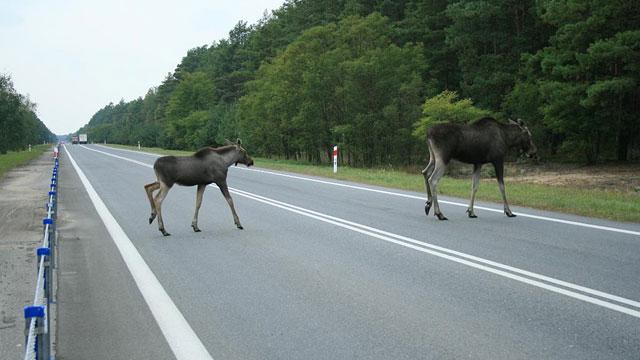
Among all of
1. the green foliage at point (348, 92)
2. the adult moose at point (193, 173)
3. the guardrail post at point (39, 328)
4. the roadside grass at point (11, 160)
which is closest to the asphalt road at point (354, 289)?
Answer: the adult moose at point (193, 173)

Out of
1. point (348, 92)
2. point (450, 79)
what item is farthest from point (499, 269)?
point (450, 79)

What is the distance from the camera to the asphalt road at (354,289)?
4.46 m

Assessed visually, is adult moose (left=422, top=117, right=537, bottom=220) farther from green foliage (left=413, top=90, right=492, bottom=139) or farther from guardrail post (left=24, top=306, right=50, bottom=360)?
green foliage (left=413, top=90, right=492, bottom=139)

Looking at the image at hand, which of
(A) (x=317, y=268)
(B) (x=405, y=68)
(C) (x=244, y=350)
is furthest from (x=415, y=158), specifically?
(C) (x=244, y=350)

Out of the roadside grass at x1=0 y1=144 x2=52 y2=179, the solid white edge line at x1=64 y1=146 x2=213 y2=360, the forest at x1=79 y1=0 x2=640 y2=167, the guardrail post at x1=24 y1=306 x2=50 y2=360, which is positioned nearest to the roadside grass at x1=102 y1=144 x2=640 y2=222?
the solid white edge line at x1=64 y1=146 x2=213 y2=360

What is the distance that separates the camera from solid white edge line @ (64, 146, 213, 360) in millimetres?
4422

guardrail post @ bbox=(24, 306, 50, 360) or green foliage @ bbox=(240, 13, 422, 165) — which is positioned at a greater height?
green foliage @ bbox=(240, 13, 422, 165)

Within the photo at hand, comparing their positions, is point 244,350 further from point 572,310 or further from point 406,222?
point 406,222

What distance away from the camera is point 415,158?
138 ft

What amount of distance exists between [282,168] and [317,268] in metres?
24.1

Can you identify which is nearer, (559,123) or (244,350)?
(244,350)

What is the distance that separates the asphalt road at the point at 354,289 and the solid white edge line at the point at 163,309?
0.8 inches

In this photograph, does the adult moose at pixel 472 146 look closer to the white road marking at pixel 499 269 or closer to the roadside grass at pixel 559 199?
the roadside grass at pixel 559 199

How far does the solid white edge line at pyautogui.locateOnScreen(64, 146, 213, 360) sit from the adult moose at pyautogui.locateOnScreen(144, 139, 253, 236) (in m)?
1.17
